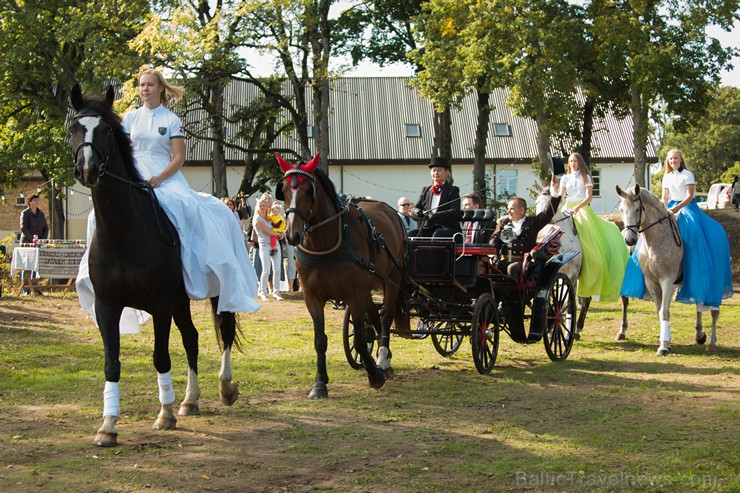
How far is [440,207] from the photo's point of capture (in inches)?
418

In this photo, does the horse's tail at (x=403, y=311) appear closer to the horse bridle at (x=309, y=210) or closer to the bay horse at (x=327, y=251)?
the bay horse at (x=327, y=251)

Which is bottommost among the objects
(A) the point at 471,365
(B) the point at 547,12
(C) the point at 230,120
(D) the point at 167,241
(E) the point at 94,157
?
(A) the point at 471,365

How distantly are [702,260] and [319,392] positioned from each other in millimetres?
5907

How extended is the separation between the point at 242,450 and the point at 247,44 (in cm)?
2073

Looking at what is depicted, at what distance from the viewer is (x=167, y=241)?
7.11m

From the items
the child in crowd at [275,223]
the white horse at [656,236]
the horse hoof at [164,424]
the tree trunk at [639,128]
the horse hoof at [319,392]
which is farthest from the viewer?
the tree trunk at [639,128]

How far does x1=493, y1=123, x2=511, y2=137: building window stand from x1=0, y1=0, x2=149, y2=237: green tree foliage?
2385 cm

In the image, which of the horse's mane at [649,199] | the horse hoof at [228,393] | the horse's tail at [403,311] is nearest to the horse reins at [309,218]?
the horse hoof at [228,393]

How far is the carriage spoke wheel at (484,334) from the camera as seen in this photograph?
9.77 m

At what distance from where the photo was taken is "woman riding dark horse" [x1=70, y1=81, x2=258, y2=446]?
652 centimetres

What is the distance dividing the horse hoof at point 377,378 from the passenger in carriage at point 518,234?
2.44 metres

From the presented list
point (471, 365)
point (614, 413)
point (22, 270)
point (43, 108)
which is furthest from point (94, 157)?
point (43, 108)

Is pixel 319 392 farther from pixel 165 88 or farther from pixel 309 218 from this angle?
pixel 165 88

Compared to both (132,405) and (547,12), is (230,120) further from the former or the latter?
(132,405)
